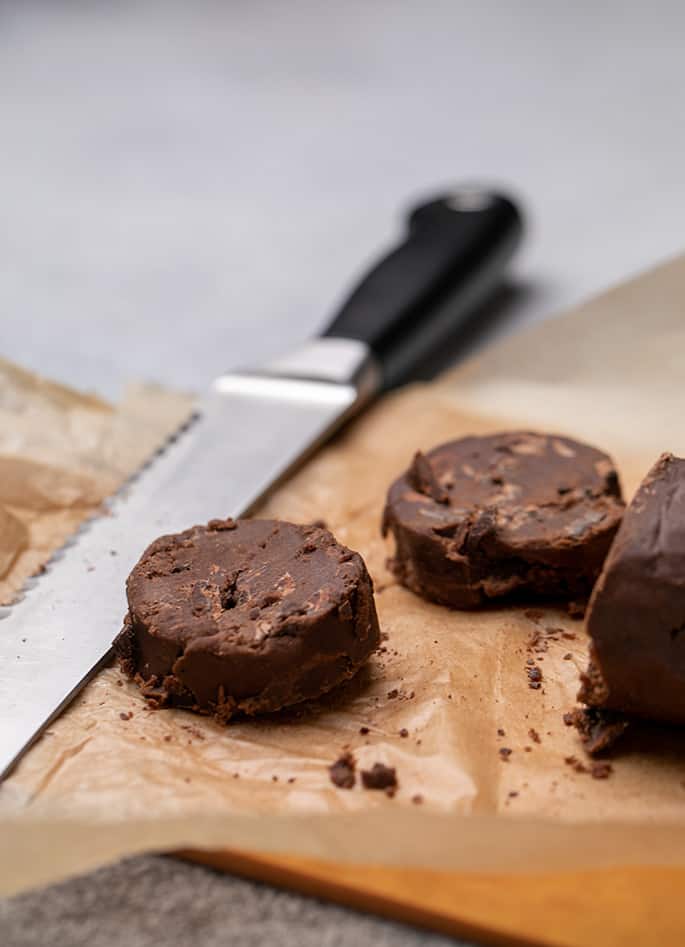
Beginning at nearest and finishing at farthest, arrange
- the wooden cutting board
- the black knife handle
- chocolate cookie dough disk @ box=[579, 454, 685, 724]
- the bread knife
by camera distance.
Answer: the wooden cutting board, chocolate cookie dough disk @ box=[579, 454, 685, 724], the bread knife, the black knife handle

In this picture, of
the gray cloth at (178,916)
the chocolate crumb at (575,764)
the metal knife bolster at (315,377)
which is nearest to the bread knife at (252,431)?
the metal knife bolster at (315,377)

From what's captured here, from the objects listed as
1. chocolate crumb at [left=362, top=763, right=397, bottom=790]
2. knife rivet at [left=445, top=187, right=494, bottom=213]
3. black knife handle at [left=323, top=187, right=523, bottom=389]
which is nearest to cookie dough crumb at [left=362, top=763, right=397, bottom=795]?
chocolate crumb at [left=362, top=763, right=397, bottom=790]

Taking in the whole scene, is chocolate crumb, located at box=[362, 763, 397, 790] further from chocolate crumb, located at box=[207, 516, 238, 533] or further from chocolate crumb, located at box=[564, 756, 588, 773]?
chocolate crumb, located at box=[207, 516, 238, 533]

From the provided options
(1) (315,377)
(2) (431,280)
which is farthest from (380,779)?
(2) (431,280)

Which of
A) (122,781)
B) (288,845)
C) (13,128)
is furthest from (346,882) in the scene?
(13,128)

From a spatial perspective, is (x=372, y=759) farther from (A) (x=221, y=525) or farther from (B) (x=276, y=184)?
(B) (x=276, y=184)

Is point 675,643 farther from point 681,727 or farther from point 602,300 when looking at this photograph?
point 602,300

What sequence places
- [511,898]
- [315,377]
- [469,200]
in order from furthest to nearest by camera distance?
1. [469,200]
2. [315,377]
3. [511,898]
